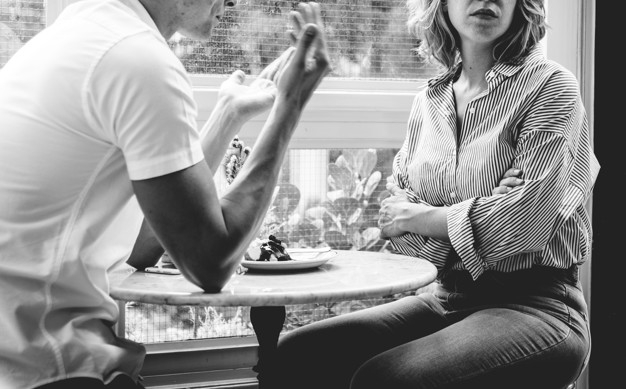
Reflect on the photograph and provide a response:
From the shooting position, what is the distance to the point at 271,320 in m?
1.61

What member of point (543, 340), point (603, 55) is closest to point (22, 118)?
point (543, 340)

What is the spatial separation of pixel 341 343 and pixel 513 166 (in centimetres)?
65

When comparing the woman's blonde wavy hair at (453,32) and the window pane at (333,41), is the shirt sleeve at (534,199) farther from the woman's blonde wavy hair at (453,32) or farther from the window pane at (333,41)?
the window pane at (333,41)

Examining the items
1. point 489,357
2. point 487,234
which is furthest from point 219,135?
point 489,357

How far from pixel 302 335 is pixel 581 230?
31.0 inches

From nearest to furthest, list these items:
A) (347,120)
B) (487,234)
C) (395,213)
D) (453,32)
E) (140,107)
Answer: (140,107), (487,234), (395,213), (453,32), (347,120)

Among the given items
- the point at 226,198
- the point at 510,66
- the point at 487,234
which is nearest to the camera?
the point at 226,198

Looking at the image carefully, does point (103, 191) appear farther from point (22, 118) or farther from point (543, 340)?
point (543, 340)

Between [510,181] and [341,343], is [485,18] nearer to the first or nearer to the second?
[510,181]

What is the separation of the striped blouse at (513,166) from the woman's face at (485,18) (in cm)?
11

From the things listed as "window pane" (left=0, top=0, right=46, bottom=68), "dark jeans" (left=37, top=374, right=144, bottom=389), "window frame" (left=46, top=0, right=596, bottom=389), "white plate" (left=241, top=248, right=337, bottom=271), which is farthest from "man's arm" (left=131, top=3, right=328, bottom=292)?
"window pane" (left=0, top=0, right=46, bottom=68)

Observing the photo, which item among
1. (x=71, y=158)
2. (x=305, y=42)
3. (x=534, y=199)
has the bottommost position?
(x=534, y=199)

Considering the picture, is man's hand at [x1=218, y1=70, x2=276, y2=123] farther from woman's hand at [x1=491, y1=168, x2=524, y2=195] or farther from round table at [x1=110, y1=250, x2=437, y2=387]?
woman's hand at [x1=491, y1=168, x2=524, y2=195]

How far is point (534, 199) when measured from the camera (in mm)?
1750
